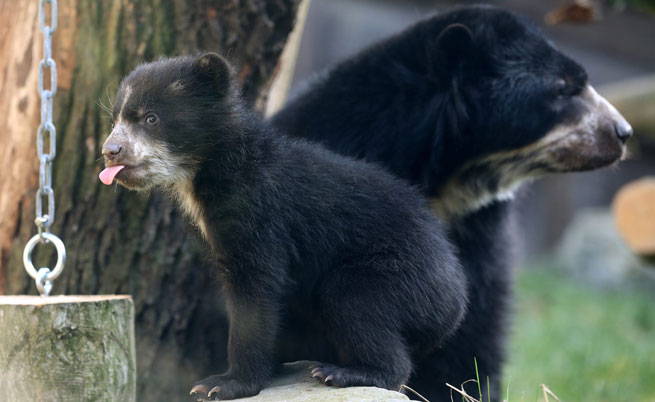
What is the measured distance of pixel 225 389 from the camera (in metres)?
2.43

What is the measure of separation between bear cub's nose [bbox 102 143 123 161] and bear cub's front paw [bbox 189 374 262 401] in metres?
0.79

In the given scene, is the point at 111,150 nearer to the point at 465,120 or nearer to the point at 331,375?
the point at 331,375

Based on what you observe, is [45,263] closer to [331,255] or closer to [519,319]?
[331,255]

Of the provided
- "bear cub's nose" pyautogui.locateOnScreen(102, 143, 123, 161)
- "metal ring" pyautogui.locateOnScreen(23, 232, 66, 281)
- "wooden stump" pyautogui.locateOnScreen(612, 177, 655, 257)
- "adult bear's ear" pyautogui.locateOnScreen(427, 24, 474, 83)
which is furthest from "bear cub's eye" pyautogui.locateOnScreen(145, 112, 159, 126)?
"wooden stump" pyautogui.locateOnScreen(612, 177, 655, 257)

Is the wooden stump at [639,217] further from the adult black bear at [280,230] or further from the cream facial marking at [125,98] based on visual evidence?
the cream facial marking at [125,98]

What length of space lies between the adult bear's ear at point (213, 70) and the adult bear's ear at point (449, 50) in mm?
1248

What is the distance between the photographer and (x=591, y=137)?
350 cm

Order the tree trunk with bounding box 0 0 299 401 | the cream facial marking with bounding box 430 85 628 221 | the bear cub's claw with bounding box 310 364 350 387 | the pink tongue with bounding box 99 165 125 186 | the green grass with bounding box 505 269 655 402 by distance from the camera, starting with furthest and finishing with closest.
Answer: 1. the green grass with bounding box 505 269 655 402
2. the cream facial marking with bounding box 430 85 628 221
3. the tree trunk with bounding box 0 0 299 401
4. the bear cub's claw with bounding box 310 364 350 387
5. the pink tongue with bounding box 99 165 125 186

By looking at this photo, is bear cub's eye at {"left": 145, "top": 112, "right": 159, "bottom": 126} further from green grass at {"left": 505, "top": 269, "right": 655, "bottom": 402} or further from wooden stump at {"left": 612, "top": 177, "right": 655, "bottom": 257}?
wooden stump at {"left": 612, "top": 177, "right": 655, "bottom": 257}

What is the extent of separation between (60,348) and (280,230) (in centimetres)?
82

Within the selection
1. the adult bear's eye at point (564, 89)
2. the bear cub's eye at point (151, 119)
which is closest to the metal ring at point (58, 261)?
the bear cub's eye at point (151, 119)

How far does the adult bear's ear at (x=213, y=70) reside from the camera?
2576 millimetres

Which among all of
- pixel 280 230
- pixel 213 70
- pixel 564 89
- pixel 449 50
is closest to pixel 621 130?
pixel 564 89

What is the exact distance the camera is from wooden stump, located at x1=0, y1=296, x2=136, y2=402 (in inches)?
98.6
